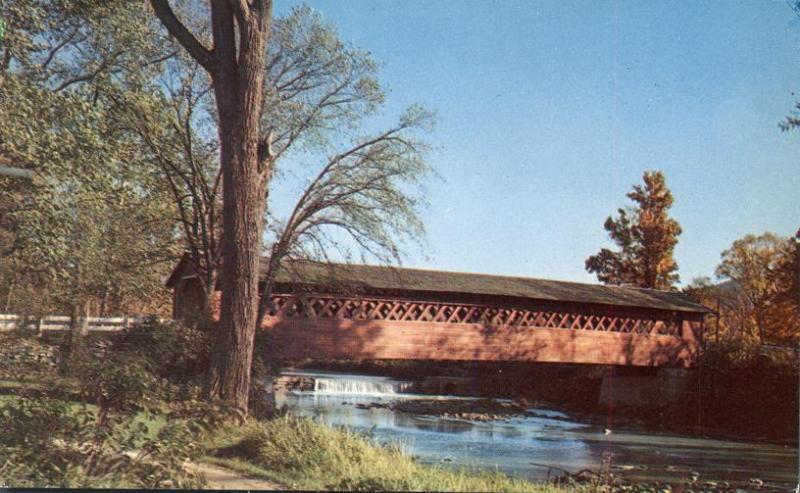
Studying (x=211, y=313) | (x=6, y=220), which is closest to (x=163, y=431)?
(x=211, y=313)

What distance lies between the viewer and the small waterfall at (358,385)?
5.73 m

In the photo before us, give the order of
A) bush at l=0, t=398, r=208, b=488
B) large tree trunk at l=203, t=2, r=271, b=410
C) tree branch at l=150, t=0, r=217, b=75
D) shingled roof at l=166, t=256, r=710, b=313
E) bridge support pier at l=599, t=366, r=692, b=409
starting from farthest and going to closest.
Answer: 1. bridge support pier at l=599, t=366, r=692, b=409
2. shingled roof at l=166, t=256, r=710, b=313
3. tree branch at l=150, t=0, r=217, b=75
4. large tree trunk at l=203, t=2, r=271, b=410
5. bush at l=0, t=398, r=208, b=488

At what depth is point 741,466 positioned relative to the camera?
20.1 ft

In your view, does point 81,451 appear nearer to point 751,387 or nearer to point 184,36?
point 184,36

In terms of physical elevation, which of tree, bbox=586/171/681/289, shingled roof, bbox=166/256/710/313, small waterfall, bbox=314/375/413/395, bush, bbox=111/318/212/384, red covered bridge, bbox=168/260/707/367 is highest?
tree, bbox=586/171/681/289

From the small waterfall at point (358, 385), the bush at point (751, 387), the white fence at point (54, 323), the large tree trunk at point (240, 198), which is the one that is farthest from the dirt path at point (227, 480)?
the bush at point (751, 387)

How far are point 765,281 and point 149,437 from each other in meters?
5.55

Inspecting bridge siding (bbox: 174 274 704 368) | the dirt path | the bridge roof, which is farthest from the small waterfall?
the dirt path

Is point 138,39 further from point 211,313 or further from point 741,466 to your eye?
point 741,466

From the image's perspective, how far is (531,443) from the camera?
241 inches

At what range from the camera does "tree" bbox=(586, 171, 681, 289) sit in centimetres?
557

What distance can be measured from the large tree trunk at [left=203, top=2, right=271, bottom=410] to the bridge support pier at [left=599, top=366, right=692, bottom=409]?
12.6 feet

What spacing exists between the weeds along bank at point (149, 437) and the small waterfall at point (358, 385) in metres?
0.69

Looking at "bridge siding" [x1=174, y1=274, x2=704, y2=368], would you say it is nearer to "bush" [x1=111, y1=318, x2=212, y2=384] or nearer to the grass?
"bush" [x1=111, y1=318, x2=212, y2=384]
